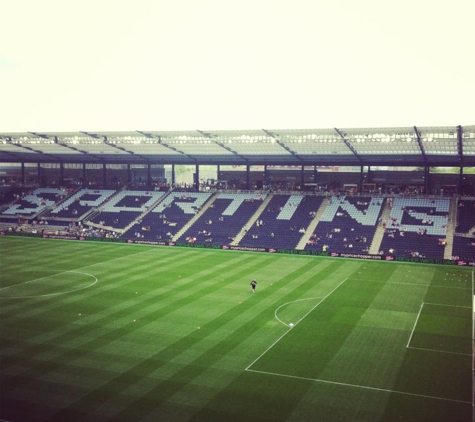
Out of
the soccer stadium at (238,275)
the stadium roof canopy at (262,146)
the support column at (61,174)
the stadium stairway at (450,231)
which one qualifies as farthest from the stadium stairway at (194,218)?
the stadium stairway at (450,231)

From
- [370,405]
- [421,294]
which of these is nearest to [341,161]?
[421,294]

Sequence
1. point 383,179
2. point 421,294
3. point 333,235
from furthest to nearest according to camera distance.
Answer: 1. point 383,179
2. point 333,235
3. point 421,294

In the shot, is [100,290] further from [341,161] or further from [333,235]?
[341,161]

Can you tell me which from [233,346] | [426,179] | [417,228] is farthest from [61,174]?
[233,346]

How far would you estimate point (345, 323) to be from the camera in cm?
2958

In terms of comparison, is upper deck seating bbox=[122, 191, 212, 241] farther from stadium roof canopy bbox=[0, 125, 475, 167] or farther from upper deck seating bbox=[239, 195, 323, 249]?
upper deck seating bbox=[239, 195, 323, 249]

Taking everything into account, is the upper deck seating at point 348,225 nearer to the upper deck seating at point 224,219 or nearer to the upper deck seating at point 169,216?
the upper deck seating at point 224,219

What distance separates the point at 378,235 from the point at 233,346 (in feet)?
132

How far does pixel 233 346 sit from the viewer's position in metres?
25.4

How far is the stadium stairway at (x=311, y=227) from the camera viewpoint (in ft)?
203

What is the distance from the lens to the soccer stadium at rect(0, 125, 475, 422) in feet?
66.2

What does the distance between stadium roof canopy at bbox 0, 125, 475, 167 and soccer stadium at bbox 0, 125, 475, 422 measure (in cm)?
45

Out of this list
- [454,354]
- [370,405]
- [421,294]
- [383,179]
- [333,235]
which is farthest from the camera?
[383,179]

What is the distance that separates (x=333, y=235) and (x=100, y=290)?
113ft
